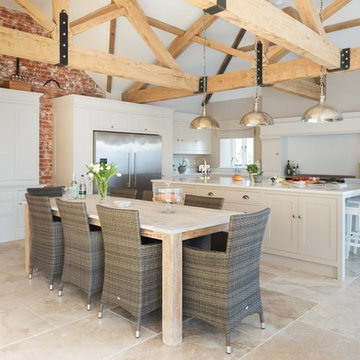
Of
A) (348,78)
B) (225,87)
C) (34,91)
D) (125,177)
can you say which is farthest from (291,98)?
(34,91)

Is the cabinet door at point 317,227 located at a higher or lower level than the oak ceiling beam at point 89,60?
lower

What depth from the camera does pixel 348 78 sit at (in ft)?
23.1

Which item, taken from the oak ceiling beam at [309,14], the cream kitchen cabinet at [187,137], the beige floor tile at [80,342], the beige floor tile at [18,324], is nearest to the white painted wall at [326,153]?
the cream kitchen cabinet at [187,137]

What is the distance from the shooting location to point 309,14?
3818mm

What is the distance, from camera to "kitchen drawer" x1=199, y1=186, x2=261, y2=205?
472 centimetres

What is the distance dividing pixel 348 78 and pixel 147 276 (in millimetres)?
6134

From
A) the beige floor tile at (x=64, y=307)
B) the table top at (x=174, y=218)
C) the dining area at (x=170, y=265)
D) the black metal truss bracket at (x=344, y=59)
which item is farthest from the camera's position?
the black metal truss bracket at (x=344, y=59)

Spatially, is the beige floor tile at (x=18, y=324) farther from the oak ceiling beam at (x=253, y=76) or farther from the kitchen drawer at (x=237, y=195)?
the oak ceiling beam at (x=253, y=76)

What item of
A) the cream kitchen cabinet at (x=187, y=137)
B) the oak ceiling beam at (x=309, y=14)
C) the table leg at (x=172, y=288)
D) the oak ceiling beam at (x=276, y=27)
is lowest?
the table leg at (x=172, y=288)

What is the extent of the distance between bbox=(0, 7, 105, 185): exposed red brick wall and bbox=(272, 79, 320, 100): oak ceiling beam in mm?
3615

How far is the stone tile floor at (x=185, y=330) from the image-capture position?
2.45m

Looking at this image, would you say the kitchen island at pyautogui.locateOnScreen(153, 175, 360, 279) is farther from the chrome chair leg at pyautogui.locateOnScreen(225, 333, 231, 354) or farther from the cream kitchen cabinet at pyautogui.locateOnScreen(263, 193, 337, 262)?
the chrome chair leg at pyautogui.locateOnScreen(225, 333, 231, 354)

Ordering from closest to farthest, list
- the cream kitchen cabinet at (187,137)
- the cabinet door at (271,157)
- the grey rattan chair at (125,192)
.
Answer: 1. the grey rattan chair at (125,192)
2. the cabinet door at (271,157)
3. the cream kitchen cabinet at (187,137)

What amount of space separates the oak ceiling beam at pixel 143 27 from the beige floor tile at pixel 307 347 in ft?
15.1
